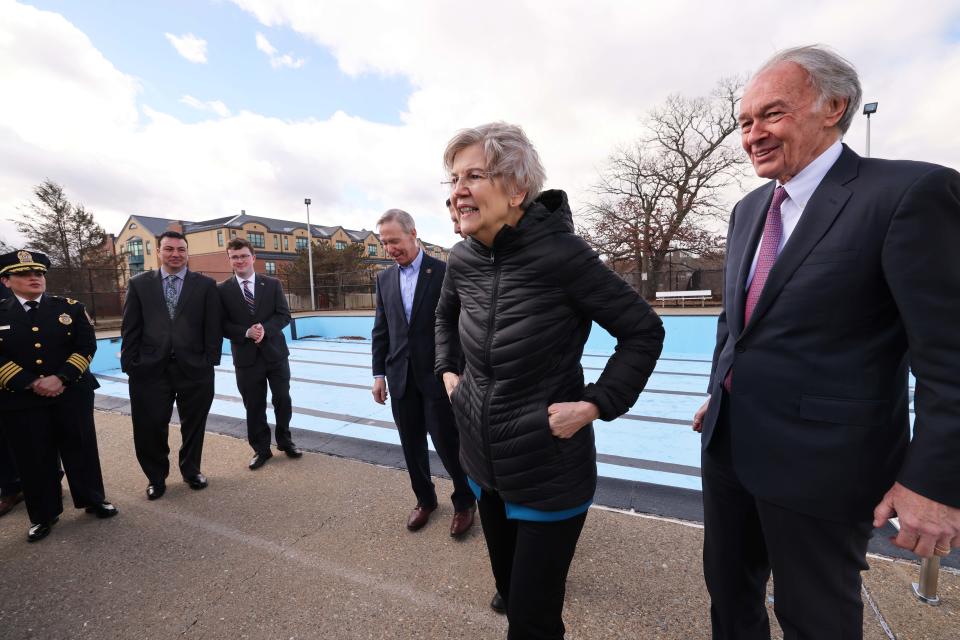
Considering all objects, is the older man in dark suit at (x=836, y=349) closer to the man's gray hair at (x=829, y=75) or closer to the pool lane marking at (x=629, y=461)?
the man's gray hair at (x=829, y=75)

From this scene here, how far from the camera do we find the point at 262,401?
3820 millimetres

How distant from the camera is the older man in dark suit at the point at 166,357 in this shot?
3209mm

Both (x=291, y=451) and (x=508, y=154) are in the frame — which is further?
(x=291, y=451)

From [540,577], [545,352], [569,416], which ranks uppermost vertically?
[545,352]

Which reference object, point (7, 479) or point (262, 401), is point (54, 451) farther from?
point (262, 401)

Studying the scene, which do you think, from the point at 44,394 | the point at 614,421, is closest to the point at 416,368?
the point at 44,394

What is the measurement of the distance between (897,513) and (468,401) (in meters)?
1.15

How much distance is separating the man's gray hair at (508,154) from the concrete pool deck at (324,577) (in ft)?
6.09

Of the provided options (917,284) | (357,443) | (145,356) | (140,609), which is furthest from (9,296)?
(917,284)

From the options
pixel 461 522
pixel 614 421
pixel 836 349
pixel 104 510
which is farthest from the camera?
pixel 614 421

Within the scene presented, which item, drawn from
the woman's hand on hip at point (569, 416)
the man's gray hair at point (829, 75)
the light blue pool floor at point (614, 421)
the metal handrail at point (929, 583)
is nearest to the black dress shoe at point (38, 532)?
the light blue pool floor at point (614, 421)

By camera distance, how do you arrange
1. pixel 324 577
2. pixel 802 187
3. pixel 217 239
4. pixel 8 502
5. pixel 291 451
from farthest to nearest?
pixel 217 239 < pixel 291 451 < pixel 8 502 < pixel 324 577 < pixel 802 187

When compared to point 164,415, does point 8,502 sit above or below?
below

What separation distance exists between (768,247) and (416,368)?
1.89 meters
